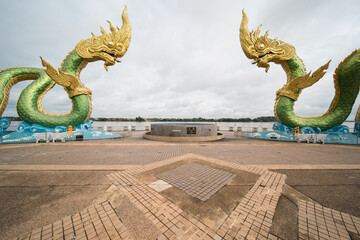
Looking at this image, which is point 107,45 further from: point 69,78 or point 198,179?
point 198,179

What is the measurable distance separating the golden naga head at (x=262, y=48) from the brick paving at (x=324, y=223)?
16.3 metres

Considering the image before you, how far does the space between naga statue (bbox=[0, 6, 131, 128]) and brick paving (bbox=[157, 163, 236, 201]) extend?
14.6 m

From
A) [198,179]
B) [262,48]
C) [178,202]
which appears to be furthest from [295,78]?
[178,202]

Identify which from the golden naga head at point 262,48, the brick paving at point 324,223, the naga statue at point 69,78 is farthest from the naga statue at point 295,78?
the naga statue at point 69,78

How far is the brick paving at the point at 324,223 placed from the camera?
91.5 inches

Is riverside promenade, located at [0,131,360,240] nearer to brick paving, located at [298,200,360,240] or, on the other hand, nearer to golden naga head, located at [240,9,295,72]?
brick paving, located at [298,200,360,240]

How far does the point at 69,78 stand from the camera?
13391 millimetres

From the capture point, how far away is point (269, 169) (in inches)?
215

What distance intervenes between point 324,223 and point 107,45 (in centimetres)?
1971

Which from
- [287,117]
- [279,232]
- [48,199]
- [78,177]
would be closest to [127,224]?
[48,199]

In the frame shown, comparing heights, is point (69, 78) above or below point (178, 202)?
above

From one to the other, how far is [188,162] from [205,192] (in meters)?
2.60

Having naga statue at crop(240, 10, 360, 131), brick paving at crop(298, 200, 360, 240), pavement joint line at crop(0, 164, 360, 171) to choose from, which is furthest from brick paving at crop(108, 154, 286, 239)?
naga statue at crop(240, 10, 360, 131)

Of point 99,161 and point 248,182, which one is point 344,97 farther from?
point 99,161
